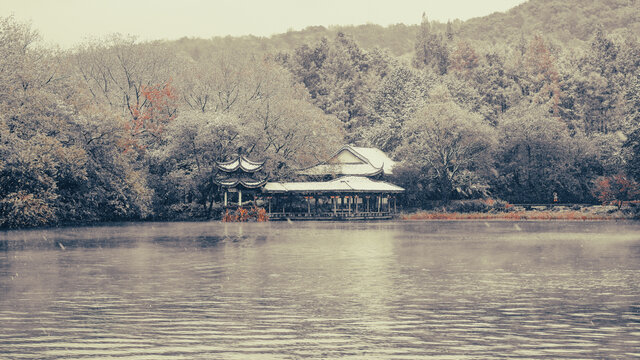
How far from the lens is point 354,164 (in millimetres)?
73938

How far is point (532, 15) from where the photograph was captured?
180 m

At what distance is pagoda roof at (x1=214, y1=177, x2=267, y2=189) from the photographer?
63875 millimetres

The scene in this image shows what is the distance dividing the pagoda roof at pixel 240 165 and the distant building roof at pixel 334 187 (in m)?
2.18

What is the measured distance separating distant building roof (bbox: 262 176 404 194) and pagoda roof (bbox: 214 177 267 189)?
942 millimetres

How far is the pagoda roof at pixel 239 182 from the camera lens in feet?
210

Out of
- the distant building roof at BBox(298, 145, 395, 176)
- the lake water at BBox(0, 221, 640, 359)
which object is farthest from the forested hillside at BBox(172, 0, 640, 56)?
the lake water at BBox(0, 221, 640, 359)

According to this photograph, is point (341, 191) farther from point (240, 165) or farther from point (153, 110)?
point (153, 110)

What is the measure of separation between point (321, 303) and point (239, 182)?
47.5 meters

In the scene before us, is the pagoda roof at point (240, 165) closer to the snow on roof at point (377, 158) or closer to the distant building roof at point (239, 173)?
the distant building roof at point (239, 173)

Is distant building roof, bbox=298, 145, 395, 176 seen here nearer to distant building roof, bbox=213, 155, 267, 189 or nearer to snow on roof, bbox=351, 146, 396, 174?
snow on roof, bbox=351, 146, 396, 174

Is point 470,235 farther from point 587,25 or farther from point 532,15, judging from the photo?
point 532,15

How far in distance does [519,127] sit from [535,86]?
19.7 metres

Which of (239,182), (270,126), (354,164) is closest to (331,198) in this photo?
(354,164)

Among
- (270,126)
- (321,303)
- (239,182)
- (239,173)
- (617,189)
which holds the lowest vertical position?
(321,303)
